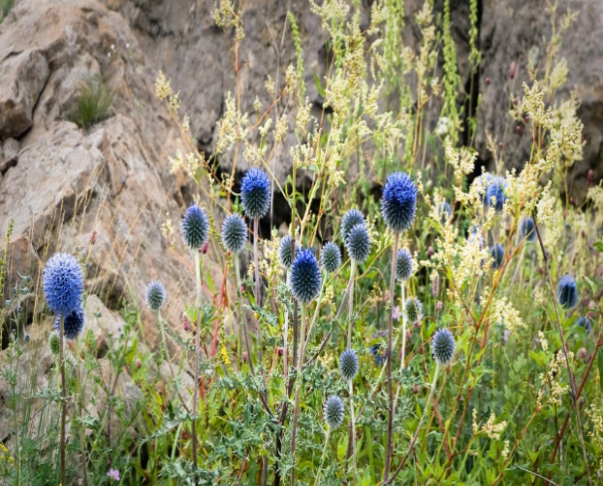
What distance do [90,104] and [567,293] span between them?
11.4ft

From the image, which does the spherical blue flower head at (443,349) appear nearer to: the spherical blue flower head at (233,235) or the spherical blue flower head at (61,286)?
the spherical blue flower head at (233,235)

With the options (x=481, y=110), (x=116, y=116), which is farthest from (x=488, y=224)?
(x=481, y=110)

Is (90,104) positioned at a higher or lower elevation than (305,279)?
lower

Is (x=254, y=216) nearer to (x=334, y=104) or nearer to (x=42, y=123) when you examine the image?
(x=334, y=104)

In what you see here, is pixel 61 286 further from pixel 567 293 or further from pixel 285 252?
pixel 567 293

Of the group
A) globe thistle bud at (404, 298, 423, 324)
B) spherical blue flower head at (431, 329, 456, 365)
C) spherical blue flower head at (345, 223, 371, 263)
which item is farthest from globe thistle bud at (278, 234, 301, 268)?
spherical blue flower head at (431, 329, 456, 365)

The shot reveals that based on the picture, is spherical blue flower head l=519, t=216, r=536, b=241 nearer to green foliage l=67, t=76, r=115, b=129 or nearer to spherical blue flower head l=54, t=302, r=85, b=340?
spherical blue flower head l=54, t=302, r=85, b=340

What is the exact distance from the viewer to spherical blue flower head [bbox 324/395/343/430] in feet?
8.38

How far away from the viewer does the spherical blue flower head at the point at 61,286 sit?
8.26ft

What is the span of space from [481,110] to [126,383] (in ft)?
14.9

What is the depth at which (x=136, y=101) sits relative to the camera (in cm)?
562

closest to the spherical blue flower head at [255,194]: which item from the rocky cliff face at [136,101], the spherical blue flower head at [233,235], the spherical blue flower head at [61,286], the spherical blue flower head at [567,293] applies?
the spherical blue flower head at [233,235]

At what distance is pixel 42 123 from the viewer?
4.95 meters

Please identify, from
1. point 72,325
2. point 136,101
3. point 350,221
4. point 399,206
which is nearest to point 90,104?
point 136,101
